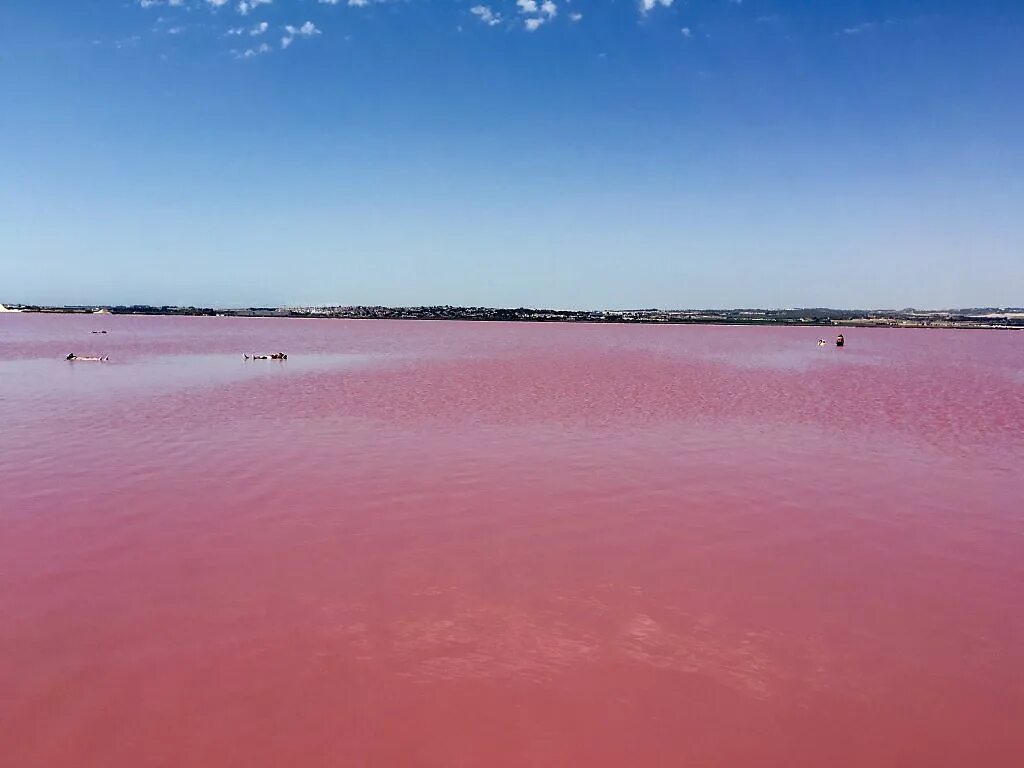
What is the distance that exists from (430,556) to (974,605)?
18.8 feet

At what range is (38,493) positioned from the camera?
32.1 ft

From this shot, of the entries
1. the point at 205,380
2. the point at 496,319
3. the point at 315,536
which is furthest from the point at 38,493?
the point at 496,319

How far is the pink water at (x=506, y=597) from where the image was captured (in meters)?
4.68

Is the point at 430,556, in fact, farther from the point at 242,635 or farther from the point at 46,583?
the point at 46,583

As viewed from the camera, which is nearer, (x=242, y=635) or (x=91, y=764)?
(x=91, y=764)

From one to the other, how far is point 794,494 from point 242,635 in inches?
325

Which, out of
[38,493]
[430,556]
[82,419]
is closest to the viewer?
[430,556]

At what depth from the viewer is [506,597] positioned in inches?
263

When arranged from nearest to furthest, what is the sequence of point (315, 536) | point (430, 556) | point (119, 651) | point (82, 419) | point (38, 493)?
point (119, 651) → point (430, 556) → point (315, 536) → point (38, 493) → point (82, 419)

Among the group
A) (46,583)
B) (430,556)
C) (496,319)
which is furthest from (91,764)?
(496,319)

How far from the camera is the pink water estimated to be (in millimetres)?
4684

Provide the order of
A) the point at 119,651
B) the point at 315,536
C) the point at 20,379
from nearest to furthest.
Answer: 1. the point at 119,651
2. the point at 315,536
3. the point at 20,379

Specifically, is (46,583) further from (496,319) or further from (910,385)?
(496,319)

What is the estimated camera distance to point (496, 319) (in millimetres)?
153500
